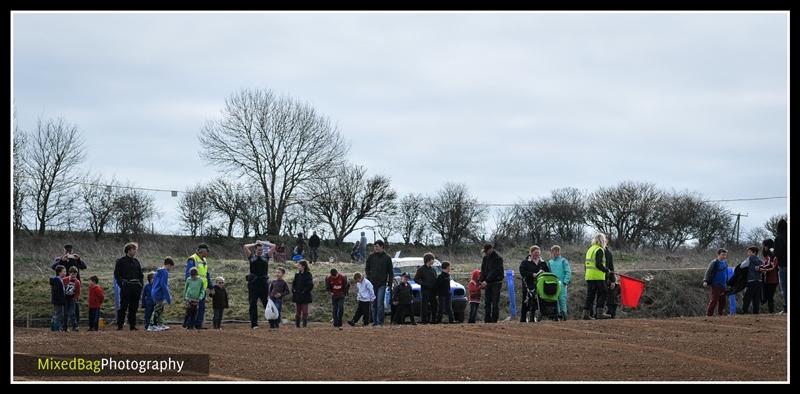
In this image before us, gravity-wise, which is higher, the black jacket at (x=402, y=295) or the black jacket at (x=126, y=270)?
the black jacket at (x=126, y=270)

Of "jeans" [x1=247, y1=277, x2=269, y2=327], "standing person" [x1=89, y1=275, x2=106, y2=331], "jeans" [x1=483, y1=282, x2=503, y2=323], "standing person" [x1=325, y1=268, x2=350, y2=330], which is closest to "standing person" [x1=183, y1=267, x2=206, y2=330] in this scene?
"jeans" [x1=247, y1=277, x2=269, y2=327]

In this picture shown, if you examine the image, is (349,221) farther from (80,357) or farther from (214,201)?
(80,357)

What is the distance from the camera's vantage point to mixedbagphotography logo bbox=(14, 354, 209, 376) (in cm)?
1467

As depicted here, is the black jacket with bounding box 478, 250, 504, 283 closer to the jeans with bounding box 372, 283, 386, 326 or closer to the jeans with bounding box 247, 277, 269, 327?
the jeans with bounding box 372, 283, 386, 326

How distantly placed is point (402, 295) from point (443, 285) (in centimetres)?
105

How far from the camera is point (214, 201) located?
6550 cm

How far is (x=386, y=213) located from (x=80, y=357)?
179 feet

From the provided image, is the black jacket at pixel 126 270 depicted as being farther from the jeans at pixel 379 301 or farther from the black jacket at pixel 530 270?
the black jacket at pixel 530 270

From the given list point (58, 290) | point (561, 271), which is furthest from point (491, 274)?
point (58, 290)

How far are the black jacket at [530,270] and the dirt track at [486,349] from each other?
2536 millimetres

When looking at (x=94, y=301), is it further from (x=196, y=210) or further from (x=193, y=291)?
(x=196, y=210)

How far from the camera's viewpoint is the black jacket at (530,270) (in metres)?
22.8

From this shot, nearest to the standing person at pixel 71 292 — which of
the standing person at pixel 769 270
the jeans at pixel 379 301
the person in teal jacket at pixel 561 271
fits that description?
the jeans at pixel 379 301
